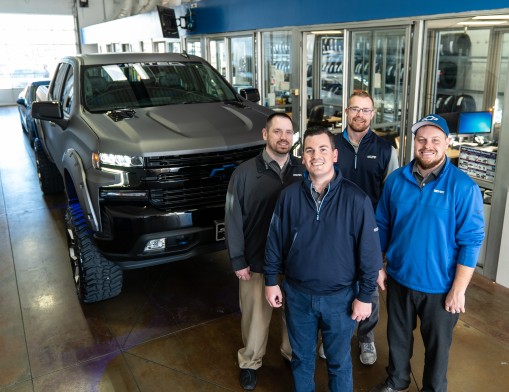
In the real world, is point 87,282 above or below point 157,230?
below

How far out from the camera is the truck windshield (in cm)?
418

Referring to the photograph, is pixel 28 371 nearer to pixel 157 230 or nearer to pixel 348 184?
pixel 157 230

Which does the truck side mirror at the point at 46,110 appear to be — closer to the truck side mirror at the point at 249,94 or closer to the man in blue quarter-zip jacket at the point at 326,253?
the truck side mirror at the point at 249,94

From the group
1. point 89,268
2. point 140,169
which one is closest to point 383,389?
point 140,169

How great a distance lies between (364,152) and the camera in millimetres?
2865

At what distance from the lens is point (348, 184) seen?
223 centimetres

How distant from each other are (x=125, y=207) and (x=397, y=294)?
73.4 inches

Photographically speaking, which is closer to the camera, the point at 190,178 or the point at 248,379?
the point at 248,379

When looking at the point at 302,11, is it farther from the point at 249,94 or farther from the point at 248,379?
the point at 248,379

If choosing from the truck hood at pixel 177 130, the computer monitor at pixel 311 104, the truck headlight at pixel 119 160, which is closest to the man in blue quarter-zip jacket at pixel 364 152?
the truck hood at pixel 177 130

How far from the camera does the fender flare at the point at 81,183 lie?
3346 millimetres

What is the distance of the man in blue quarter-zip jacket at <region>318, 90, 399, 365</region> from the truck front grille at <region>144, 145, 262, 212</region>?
3.18ft

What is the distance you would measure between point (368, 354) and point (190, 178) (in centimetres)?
169

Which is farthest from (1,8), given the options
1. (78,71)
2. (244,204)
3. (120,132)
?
(244,204)
